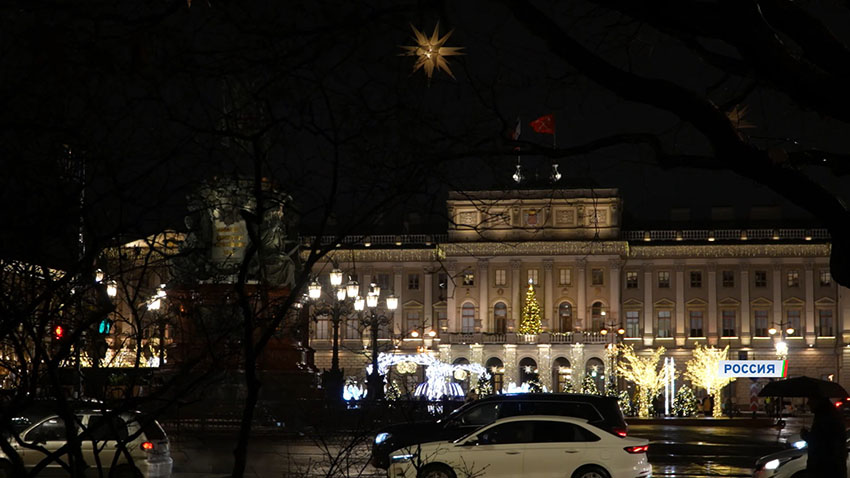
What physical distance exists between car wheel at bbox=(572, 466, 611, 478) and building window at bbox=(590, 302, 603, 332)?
80549mm

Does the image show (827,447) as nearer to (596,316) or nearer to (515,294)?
(596,316)

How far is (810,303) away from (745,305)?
478 centimetres

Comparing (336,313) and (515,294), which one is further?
(515,294)

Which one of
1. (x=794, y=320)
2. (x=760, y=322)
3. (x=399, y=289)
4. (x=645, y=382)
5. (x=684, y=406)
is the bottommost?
(x=684, y=406)

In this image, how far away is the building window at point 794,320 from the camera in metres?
94.9

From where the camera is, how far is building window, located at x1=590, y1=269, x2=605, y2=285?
321ft

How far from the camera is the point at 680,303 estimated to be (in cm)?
9750

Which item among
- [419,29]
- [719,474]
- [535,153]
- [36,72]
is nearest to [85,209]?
[36,72]

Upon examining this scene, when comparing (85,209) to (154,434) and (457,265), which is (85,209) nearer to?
(154,434)

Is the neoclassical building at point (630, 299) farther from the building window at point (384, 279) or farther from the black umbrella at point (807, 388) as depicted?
the black umbrella at point (807, 388)

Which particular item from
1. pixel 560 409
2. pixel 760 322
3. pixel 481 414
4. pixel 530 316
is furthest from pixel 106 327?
pixel 760 322

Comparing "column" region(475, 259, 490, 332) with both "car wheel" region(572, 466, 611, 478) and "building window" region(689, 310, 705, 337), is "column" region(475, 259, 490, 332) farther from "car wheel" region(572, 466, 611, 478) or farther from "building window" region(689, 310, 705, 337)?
"car wheel" region(572, 466, 611, 478)

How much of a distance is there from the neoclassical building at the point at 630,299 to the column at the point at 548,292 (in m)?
0.10

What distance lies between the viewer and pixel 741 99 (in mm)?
6121
